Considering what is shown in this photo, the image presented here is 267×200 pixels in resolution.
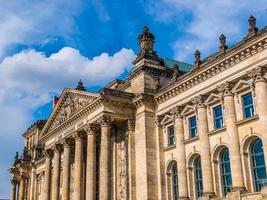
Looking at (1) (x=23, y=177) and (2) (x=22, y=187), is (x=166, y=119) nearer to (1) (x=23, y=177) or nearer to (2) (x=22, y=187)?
(1) (x=23, y=177)

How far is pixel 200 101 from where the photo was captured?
103 feet

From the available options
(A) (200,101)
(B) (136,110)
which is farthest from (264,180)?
(B) (136,110)

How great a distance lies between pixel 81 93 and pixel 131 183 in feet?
34.9

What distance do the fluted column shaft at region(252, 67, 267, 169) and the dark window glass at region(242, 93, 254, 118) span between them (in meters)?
1.25

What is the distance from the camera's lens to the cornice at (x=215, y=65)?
2686 cm

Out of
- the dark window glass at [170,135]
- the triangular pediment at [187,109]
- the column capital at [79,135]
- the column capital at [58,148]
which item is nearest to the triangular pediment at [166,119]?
the dark window glass at [170,135]

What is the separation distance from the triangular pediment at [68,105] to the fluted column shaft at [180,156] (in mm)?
7785

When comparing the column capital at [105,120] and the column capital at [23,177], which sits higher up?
the column capital at [105,120]

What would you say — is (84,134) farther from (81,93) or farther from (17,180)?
(17,180)

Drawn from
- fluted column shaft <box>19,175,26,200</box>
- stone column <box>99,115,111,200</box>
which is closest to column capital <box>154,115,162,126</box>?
stone column <box>99,115,111,200</box>

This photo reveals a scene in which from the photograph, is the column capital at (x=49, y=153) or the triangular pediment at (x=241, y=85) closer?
the triangular pediment at (x=241, y=85)

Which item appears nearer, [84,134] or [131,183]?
[131,183]

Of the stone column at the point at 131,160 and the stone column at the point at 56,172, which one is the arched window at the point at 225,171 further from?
the stone column at the point at 56,172

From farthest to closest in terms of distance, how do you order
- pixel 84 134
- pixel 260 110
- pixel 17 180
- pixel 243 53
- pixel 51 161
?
1. pixel 17 180
2. pixel 51 161
3. pixel 84 134
4. pixel 243 53
5. pixel 260 110
